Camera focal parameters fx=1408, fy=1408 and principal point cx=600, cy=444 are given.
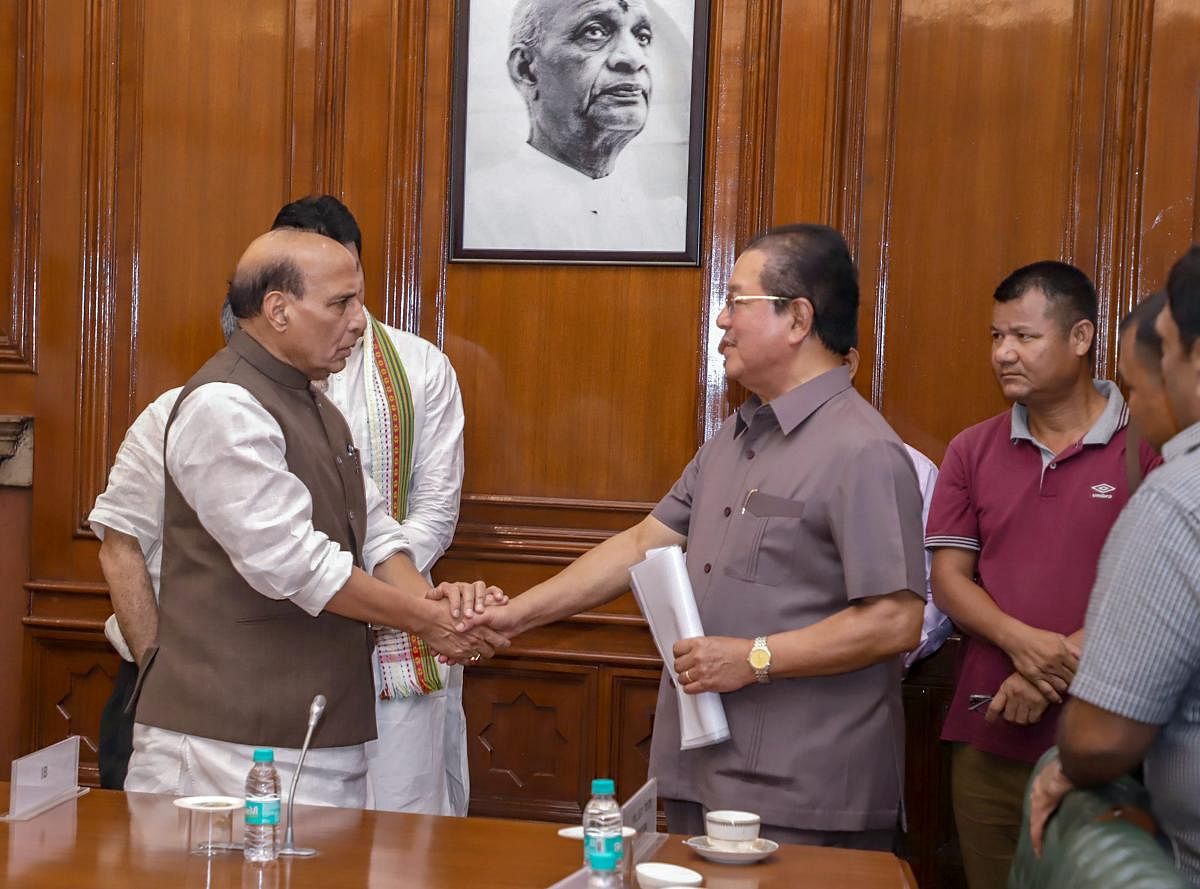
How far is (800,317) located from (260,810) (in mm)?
1323

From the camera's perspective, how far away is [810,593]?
253cm

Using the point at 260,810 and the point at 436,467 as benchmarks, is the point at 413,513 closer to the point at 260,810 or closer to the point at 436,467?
the point at 436,467

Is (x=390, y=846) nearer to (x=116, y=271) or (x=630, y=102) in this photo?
(x=630, y=102)

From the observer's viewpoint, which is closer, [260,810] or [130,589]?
[260,810]

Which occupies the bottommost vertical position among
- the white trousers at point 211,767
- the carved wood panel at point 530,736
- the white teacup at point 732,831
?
the carved wood panel at point 530,736

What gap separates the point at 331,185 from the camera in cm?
438

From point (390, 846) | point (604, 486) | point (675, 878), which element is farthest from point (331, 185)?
point (675, 878)

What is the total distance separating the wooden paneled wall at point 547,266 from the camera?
3928 mm

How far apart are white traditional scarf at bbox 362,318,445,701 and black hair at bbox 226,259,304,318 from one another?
0.94 meters

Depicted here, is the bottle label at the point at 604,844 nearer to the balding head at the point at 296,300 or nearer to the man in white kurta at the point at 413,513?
the balding head at the point at 296,300

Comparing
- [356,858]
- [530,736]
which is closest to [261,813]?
[356,858]

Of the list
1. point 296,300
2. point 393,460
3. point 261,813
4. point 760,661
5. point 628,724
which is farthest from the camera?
point 628,724

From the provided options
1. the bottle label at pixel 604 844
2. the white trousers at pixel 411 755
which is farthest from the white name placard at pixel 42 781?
the white trousers at pixel 411 755

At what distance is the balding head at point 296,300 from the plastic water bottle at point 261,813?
38.0 inches
